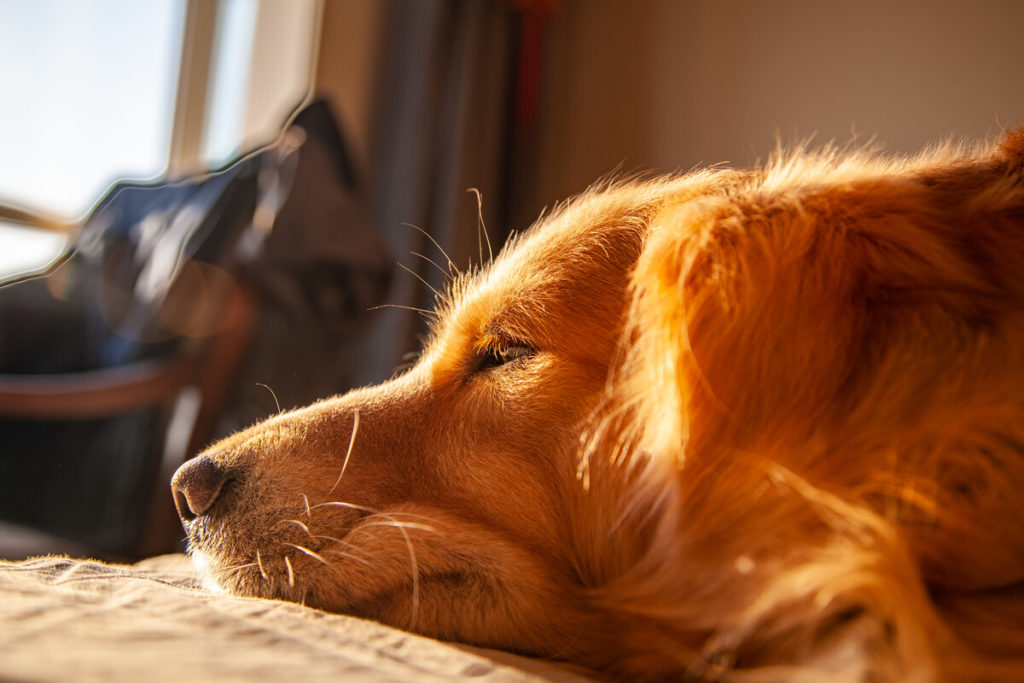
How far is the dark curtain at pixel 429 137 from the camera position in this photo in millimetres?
3041

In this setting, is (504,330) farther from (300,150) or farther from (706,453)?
(300,150)

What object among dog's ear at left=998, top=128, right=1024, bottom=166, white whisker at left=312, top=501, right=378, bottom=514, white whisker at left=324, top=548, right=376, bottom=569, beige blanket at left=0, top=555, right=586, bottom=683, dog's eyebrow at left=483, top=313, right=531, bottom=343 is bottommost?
white whisker at left=324, top=548, right=376, bottom=569

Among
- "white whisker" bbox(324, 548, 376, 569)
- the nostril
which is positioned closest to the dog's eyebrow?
"white whisker" bbox(324, 548, 376, 569)

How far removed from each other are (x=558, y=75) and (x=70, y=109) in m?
2.18

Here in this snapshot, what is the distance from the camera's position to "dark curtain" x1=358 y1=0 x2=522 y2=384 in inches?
120

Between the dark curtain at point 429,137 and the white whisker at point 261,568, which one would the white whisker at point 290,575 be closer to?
the white whisker at point 261,568

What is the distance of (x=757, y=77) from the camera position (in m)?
2.80

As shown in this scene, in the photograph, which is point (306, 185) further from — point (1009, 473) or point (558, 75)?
point (558, 75)

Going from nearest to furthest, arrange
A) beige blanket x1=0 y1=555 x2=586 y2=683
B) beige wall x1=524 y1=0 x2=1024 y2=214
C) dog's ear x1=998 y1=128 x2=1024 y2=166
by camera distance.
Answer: beige blanket x1=0 y1=555 x2=586 y2=683
dog's ear x1=998 y1=128 x2=1024 y2=166
beige wall x1=524 y1=0 x2=1024 y2=214

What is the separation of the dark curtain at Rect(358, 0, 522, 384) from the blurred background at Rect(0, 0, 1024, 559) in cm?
1

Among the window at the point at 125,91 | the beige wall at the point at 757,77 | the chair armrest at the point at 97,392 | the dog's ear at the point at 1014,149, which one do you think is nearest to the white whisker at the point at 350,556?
the dog's ear at the point at 1014,149

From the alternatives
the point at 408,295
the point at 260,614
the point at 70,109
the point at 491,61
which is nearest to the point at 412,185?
the point at 408,295

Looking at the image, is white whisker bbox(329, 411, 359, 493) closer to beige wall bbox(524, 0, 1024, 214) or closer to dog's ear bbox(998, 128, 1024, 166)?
dog's ear bbox(998, 128, 1024, 166)

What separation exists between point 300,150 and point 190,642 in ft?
5.63
